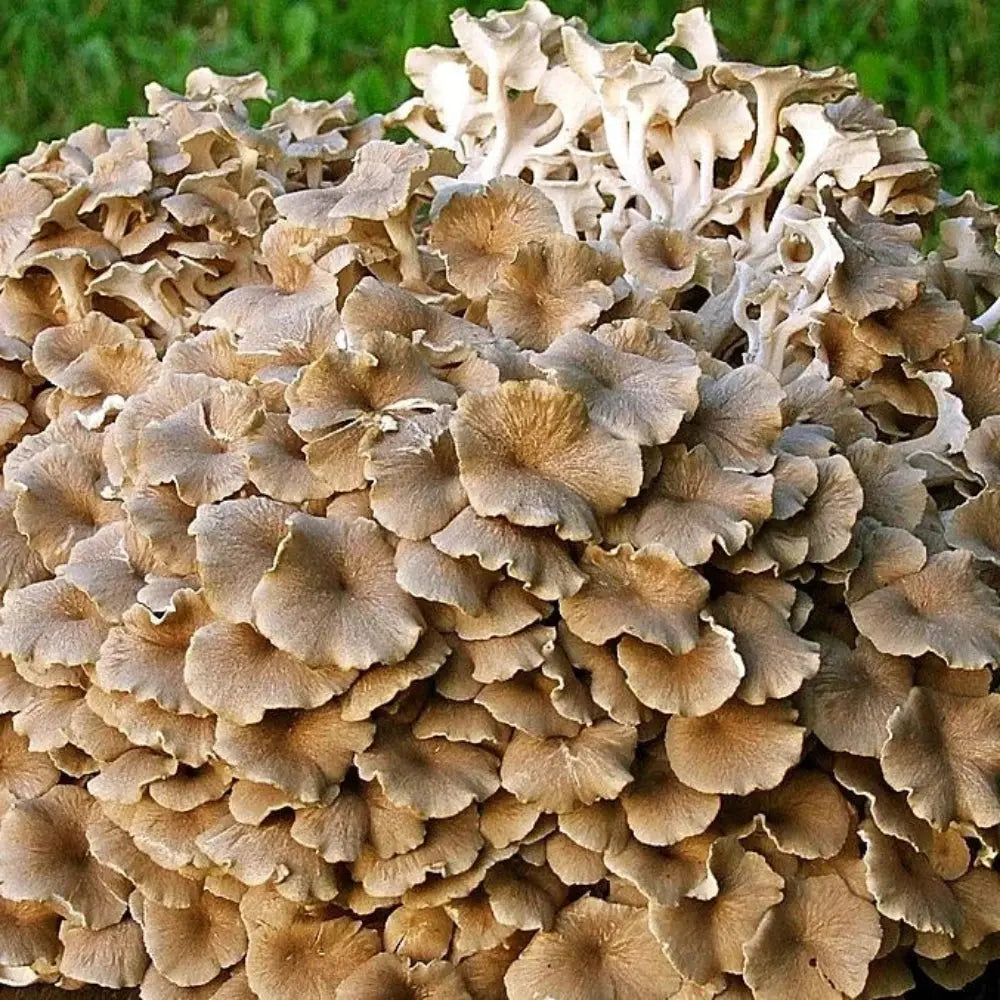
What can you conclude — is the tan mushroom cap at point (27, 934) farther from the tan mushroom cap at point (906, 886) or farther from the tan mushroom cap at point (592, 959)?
the tan mushroom cap at point (906, 886)

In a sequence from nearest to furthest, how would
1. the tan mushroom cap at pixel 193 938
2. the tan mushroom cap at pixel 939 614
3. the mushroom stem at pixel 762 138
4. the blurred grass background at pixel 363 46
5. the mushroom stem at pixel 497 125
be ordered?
the tan mushroom cap at pixel 939 614 → the tan mushroom cap at pixel 193 938 → the mushroom stem at pixel 762 138 → the mushroom stem at pixel 497 125 → the blurred grass background at pixel 363 46

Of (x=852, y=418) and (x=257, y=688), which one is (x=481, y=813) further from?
(x=852, y=418)

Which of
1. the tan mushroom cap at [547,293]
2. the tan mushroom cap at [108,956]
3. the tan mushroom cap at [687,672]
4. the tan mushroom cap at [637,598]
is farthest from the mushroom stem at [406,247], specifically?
the tan mushroom cap at [108,956]

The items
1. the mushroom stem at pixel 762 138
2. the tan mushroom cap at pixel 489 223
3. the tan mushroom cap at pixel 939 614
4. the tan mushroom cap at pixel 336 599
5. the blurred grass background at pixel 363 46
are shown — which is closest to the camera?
the tan mushroom cap at pixel 336 599

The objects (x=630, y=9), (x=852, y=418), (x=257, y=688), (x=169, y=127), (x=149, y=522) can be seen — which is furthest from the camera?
(x=630, y=9)

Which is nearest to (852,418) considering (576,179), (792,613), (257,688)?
(792,613)

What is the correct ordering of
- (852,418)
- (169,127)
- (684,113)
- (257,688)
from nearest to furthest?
(257,688) → (852,418) → (684,113) → (169,127)
